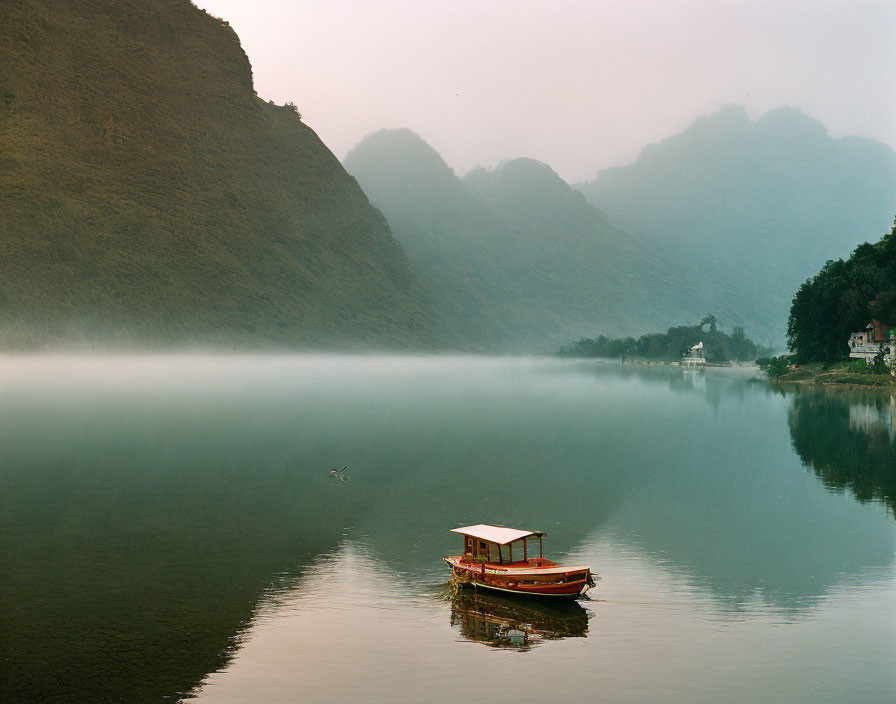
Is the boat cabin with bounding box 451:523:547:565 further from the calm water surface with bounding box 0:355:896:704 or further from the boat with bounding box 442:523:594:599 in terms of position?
the calm water surface with bounding box 0:355:896:704

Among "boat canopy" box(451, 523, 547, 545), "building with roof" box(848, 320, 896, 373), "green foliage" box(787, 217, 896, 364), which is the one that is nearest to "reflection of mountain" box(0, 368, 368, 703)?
"boat canopy" box(451, 523, 547, 545)

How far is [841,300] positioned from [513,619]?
11288cm

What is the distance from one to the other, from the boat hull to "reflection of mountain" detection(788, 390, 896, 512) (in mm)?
22144

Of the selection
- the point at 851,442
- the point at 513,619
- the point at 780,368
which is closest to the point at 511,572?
the point at 513,619

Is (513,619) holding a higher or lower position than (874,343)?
lower

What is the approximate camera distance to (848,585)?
2756 cm

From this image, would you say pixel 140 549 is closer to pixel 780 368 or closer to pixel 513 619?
pixel 513 619

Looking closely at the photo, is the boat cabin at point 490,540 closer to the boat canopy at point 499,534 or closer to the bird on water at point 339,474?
the boat canopy at point 499,534

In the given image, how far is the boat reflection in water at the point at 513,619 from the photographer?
895 inches

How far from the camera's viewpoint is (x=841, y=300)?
4813 inches

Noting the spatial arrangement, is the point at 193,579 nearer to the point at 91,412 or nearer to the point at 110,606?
the point at 110,606

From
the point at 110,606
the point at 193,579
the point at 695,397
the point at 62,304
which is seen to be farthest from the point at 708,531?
the point at 62,304

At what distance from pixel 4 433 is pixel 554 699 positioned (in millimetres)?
62871

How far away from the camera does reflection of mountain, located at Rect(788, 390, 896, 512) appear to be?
46.3m
